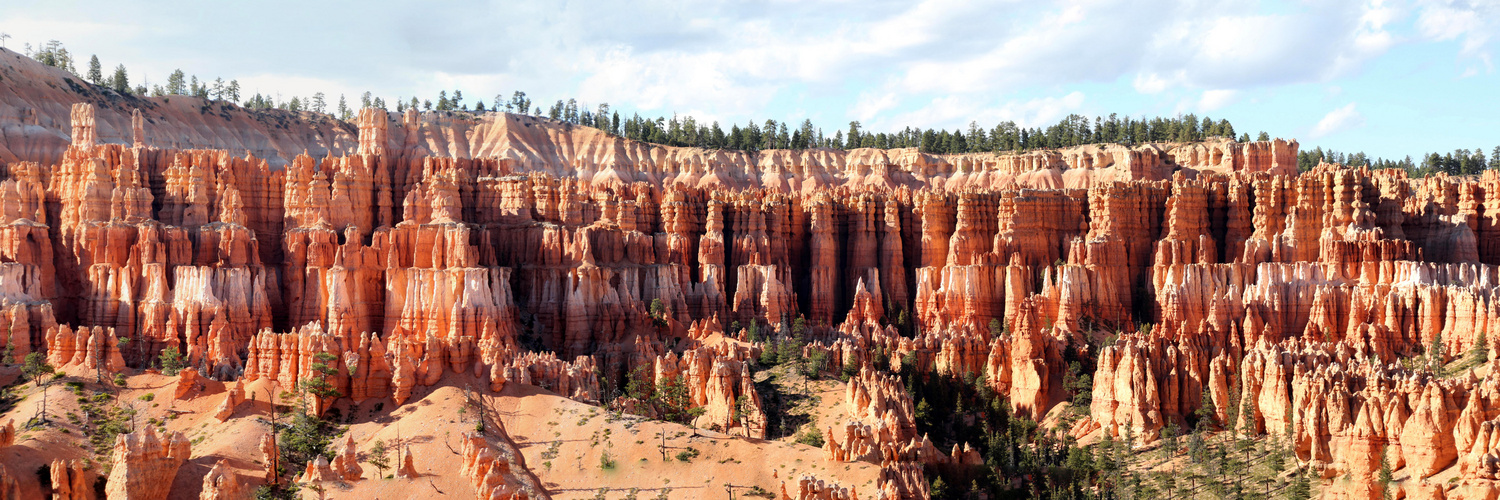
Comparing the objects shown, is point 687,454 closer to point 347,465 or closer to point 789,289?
point 347,465

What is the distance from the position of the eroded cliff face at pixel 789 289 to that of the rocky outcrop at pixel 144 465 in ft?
1.04

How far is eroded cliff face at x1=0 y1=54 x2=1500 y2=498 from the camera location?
76.1 m

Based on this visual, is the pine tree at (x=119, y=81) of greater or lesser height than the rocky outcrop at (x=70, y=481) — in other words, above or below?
above

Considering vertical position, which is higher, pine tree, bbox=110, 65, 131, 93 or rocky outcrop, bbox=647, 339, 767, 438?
pine tree, bbox=110, 65, 131, 93

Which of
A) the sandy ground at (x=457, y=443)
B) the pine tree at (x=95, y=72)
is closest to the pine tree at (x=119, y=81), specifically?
the pine tree at (x=95, y=72)

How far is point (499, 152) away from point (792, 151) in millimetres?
33430

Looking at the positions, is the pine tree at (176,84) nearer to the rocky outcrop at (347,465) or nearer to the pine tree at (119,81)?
the pine tree at (119,81)

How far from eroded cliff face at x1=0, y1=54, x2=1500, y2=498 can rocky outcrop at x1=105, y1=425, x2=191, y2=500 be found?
0.32 metres

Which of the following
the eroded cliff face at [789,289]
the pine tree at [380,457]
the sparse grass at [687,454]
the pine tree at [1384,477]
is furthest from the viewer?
the eroded cliff face at [789,289]

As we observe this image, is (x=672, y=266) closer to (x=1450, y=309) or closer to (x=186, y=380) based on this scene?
(x=186, y=380)

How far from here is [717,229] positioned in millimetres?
115625

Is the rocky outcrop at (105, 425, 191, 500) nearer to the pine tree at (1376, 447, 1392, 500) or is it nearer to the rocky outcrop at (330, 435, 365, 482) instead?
the rocky outcrop at (330, 435, 365, 482)

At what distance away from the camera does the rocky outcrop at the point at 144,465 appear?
2552 inches

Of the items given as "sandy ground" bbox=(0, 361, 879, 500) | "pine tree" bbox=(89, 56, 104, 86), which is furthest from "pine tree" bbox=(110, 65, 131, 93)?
"sandy ground" bbox=(0, 361, 879, 500)
